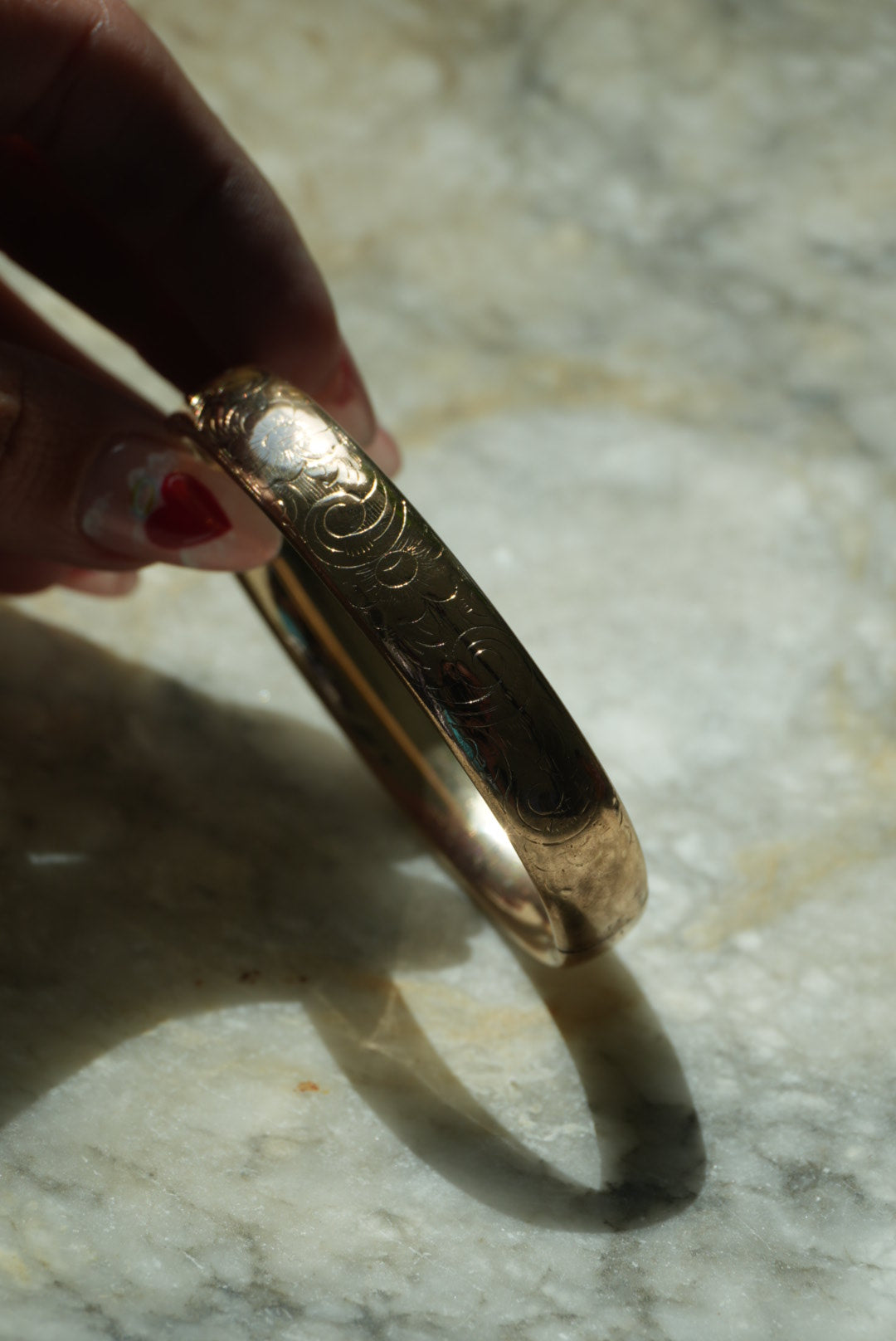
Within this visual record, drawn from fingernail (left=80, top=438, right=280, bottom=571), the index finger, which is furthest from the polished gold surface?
the index finger

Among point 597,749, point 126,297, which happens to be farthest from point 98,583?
point 597,749

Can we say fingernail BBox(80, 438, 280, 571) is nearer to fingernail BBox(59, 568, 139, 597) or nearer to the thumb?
the thumb

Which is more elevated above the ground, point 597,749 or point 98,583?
point 98,583

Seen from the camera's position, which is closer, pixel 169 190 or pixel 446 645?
pixel 446 645

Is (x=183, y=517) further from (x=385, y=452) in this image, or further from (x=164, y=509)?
(x=385, y=452)

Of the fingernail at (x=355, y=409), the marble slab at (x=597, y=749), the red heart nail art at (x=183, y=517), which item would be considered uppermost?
the red heart nail art at (x=183, y=517)

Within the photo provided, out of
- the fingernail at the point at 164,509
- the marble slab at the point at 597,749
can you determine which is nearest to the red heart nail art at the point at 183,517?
the fingernail at the point at 164,509

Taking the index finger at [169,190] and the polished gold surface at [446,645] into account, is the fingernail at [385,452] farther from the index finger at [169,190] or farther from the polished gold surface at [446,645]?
the polished gold surface at [446,645]
